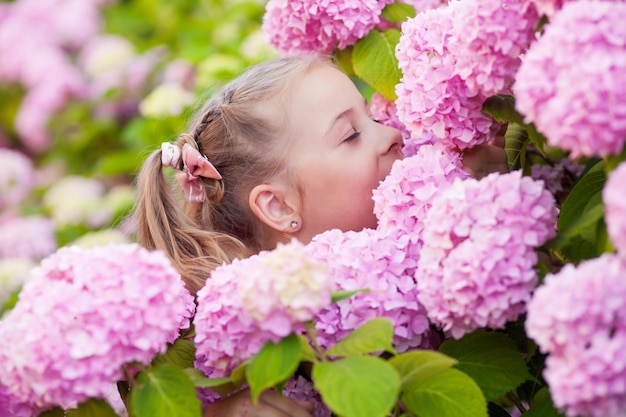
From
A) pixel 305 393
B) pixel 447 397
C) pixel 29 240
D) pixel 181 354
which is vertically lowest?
pixel 29 240

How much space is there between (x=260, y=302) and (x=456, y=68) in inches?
20.6

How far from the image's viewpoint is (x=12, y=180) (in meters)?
4.56

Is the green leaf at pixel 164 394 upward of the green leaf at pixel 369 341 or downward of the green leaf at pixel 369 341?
downward

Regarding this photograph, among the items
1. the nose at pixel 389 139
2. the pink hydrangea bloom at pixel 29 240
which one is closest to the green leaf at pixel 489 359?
the nose at pixel 389 139

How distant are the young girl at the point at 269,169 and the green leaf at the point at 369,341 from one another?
0.64 m

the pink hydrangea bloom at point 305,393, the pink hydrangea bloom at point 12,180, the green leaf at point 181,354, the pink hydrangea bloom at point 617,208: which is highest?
the pink hydrangea bloom at point 617,208

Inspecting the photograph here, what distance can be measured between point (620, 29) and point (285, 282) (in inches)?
21.9

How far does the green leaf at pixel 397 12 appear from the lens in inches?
84.6

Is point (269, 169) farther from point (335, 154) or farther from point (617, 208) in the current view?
point (617, 208)

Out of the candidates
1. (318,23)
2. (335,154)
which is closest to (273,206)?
(335,154)

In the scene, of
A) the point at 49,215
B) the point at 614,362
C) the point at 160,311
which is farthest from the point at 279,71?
the point at 49,215

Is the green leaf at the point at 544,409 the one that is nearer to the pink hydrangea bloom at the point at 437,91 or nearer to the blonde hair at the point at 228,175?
the pink hydrangea bloom at the point at 437,91

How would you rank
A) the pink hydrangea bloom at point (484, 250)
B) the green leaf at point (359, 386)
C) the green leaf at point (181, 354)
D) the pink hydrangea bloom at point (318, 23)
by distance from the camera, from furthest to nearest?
the pink hydrangea bloom at point (318, 23)
the green leaf at point (181, 354)
the pink hydrangea bloom at point (484, 250)
the green leaf at point (359, 386)

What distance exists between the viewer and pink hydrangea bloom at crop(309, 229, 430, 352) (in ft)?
5.16
